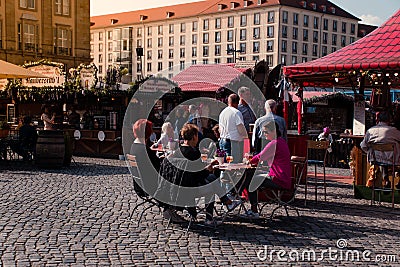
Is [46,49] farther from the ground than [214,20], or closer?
closer

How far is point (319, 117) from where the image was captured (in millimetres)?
26984

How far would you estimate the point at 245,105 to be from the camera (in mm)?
9711

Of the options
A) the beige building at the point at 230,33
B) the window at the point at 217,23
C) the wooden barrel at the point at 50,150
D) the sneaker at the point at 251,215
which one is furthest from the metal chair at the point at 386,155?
the window at the point at 217,23

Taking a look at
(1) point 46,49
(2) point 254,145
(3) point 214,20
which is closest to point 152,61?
(3) point 214,20

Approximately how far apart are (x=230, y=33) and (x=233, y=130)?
79.5m

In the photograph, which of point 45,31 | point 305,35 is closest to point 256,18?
point 305,35

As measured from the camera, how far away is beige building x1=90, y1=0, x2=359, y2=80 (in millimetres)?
83125

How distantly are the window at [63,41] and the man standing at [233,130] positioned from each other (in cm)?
3757

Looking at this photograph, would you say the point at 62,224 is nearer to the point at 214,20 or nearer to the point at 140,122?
the point at 140,122

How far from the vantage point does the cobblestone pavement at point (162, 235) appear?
569cm

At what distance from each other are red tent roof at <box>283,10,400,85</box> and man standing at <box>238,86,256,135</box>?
169 cm

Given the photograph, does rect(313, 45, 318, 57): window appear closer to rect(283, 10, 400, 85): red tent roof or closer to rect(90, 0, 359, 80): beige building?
rect(90, 0, 359, 80): beige building

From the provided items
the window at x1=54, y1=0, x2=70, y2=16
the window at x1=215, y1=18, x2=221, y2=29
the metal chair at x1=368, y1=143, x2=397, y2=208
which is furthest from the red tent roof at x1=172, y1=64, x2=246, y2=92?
the window at x1=215, y1=18, x2=221, y2=29

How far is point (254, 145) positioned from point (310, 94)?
1801 cm
